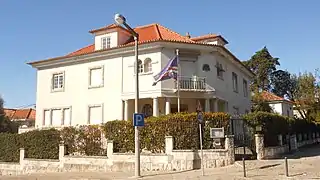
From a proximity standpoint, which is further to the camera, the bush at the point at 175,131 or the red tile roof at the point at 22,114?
the red tile roof at the point at 22,114

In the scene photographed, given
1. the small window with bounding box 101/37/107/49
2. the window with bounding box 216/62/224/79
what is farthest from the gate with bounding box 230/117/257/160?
the small window with bounding box 101/37/107/49

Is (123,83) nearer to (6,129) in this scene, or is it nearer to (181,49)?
(181,49)

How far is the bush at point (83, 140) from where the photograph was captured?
2317 centimetres

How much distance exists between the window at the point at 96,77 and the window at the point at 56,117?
4.09 m

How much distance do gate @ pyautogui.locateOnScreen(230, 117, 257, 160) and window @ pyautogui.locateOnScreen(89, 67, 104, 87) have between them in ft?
42.6

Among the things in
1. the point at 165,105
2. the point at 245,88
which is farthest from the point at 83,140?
the point at 245,88

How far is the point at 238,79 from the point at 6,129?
29352mm

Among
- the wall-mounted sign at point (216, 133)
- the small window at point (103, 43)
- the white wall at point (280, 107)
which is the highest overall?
the small window at point (103, 43)

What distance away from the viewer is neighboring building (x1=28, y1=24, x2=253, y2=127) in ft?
91.8

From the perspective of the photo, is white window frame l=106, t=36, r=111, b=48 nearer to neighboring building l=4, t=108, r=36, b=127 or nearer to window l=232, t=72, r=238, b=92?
window l=232, t=72, r=238, b=92

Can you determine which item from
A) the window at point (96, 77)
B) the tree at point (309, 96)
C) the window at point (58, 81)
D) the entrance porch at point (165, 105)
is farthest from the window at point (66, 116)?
the tree at point (309, 96)

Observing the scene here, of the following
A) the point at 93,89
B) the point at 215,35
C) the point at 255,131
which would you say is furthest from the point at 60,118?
the point at 255,131

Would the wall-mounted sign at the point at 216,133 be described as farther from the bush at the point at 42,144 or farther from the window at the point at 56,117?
the window at the point at 56,117

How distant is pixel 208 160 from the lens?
19234 mm
